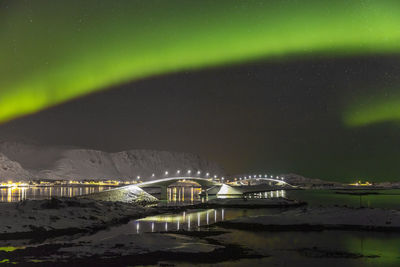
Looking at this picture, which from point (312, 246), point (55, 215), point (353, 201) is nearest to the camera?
point (312, 246)

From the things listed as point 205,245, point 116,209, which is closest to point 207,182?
point 116,209

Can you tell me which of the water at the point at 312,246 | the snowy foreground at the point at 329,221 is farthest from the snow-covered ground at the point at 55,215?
the snowy foreground at the point at 329,221

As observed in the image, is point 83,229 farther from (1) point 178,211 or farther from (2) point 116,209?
(1) point 178,211

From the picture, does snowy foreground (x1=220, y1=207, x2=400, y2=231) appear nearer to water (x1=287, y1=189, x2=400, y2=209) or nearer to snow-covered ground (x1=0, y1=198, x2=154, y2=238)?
snow-covered ground (x1=0, y1=198, x2=154, y2=238)

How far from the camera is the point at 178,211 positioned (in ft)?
219

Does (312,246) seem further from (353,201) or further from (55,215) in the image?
(353,201)

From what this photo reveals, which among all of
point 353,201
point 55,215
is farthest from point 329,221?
point 353,201

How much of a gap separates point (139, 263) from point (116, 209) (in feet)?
113

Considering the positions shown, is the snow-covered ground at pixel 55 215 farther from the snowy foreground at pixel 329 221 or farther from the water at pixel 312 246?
the snowy foreground at pixel 329 221

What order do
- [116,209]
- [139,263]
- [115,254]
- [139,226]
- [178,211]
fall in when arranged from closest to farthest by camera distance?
1. [139,263]
2. [115,254]
3. [139,226]
4. [116,209]
5. [178,211]

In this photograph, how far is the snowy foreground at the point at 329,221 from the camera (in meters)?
40.1

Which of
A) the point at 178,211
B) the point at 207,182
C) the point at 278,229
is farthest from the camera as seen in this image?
the point at 207,182

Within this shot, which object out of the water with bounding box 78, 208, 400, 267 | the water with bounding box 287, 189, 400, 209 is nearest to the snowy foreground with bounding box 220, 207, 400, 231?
the water with bounding box 78, 208, 400, 267

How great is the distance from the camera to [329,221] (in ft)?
141
